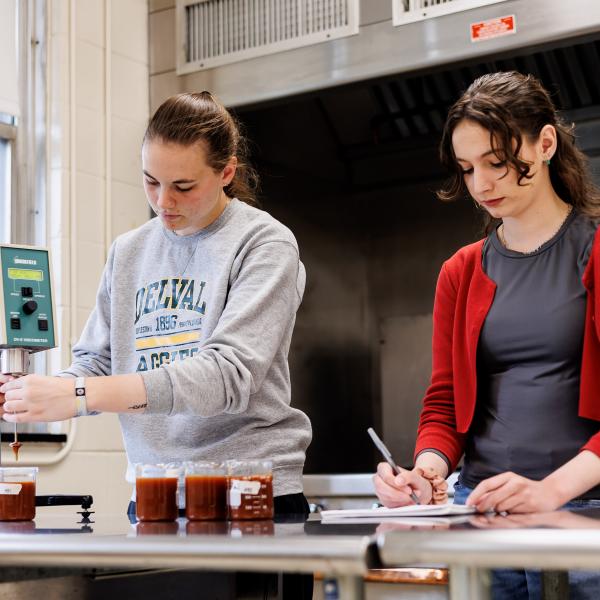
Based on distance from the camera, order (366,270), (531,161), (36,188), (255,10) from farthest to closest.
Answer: (366,270)
(255,10)
(36,188)
(531,161)

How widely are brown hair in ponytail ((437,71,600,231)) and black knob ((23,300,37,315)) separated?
71 centimetres

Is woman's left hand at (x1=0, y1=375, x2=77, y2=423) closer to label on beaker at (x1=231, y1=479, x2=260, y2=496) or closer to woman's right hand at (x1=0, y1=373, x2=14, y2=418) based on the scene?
woman's right hand at (x1=0, y1=373, x2=14, y2=418)

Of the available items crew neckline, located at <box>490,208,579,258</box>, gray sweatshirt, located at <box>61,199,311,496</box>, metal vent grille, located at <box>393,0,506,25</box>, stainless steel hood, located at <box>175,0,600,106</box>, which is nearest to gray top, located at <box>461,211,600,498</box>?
crew neckline, located at <box>490,208,579,258</box>

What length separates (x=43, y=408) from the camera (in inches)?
54.2

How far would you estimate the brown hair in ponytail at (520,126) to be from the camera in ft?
4.83

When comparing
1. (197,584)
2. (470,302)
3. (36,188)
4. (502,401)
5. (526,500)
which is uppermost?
(36,188)

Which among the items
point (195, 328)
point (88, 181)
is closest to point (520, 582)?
point (195, 328)

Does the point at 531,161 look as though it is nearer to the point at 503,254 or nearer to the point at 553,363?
the point at 503,254

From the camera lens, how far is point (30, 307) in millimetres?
1552

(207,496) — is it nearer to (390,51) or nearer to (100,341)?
(100,341)

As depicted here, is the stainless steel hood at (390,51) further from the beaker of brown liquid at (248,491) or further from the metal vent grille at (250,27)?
the beaker of brown liquid at (248,491)

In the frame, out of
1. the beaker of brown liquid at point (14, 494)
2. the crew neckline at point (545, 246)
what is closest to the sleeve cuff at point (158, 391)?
the beaker of brown liquid at point (14, 494)

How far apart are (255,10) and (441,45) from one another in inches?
28.1

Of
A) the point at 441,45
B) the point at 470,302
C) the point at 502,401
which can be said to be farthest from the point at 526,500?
the point at 441,45
